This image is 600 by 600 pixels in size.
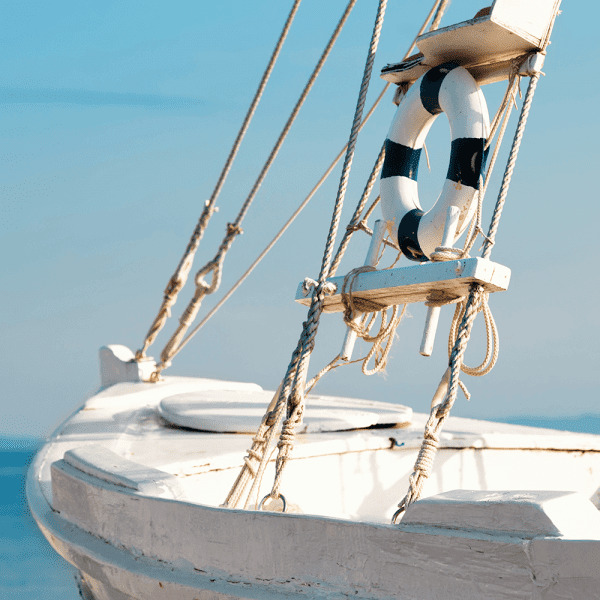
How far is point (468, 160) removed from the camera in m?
1.72

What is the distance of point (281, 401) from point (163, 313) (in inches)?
103

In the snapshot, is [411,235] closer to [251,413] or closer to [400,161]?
[400,161]

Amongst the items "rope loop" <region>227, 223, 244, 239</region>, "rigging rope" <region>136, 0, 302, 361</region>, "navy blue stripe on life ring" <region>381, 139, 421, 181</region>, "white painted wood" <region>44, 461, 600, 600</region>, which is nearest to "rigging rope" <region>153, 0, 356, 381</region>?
"rope loop" <region>227, 223, 244, 239</region>

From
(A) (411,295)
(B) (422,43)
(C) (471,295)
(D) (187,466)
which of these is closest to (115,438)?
(D) (187,466)

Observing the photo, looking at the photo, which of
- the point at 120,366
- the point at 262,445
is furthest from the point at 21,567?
the point at 262,445

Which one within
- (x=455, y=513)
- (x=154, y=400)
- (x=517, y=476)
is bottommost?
(x=517, y=476)

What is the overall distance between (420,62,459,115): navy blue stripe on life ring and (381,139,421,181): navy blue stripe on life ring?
0.13 metres

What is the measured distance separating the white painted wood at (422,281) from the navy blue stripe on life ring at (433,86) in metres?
0.53

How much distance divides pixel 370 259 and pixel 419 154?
0.37 meters

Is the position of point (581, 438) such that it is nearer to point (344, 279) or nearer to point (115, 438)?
point (344, 279)

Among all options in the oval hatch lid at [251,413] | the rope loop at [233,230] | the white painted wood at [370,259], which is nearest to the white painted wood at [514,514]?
the white painted wood at [370,259]

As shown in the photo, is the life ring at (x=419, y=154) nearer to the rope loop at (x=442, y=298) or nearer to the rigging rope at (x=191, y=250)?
the rope loop at (x=442, y=298)

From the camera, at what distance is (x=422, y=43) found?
1.86 m

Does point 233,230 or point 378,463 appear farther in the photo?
point 233,230
